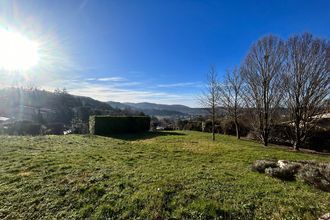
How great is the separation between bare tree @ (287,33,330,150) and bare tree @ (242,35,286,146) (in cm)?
78

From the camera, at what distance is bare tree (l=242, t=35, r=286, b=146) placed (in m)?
14.9

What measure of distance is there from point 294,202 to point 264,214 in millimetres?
865

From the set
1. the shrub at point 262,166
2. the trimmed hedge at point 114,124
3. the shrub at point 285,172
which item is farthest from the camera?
the trimmed hedge at point 114,124

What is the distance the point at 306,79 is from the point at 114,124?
15858 mm

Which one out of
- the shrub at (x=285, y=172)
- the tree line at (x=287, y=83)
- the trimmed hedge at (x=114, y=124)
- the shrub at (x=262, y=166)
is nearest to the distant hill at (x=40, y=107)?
the trimmed hedge at (x=114, y=124)

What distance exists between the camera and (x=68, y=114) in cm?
4134

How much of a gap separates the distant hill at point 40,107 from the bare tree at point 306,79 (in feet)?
106

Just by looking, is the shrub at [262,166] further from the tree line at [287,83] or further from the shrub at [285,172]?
the tree line at [287,83]

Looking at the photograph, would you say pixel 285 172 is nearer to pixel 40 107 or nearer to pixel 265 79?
pixel 265 79

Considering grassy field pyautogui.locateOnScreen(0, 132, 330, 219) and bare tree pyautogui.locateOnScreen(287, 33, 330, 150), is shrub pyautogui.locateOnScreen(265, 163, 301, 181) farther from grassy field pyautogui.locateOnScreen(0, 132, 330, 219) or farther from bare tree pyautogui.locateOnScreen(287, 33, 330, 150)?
bare tree pyautogui.locateOnScreen(287, 33, 330, 150)

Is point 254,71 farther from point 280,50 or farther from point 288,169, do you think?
point 288,169

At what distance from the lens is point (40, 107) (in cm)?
4266

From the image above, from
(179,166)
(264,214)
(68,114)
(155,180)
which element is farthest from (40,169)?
(68,114)

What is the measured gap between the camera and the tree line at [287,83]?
1331 centimetres
